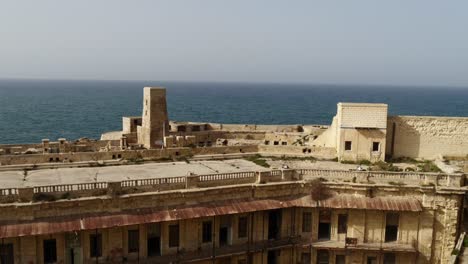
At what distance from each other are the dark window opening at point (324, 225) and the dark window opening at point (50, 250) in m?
15.6

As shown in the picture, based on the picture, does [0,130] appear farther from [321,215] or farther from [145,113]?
[321,215]

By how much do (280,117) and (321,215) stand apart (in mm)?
96083

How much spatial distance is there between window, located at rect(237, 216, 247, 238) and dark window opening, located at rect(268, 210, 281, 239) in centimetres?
182

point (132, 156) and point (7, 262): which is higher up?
point (132, 156)

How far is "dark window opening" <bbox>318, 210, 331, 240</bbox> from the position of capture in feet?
97.8

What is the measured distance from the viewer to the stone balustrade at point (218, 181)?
78.3 ft

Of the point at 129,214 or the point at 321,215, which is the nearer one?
the point at 129,214

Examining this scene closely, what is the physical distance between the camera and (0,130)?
91812 millimetres

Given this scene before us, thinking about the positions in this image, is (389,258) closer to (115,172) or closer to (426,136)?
(426,136)

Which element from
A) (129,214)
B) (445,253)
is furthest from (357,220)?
(129,214)

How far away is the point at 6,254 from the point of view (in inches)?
936

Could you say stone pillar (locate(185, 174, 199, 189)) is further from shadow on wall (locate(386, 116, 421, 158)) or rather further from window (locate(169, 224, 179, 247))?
shadow on wall (locate(386, 116, 421, 158))

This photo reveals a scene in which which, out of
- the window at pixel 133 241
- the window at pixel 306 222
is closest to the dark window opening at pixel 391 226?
the window at pixel 306 222

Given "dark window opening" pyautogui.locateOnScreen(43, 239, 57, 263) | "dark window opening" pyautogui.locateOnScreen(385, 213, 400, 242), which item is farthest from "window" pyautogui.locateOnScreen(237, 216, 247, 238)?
"dark window opening" pyautogui.locateOnScreen(43, 239, 57, 263)
